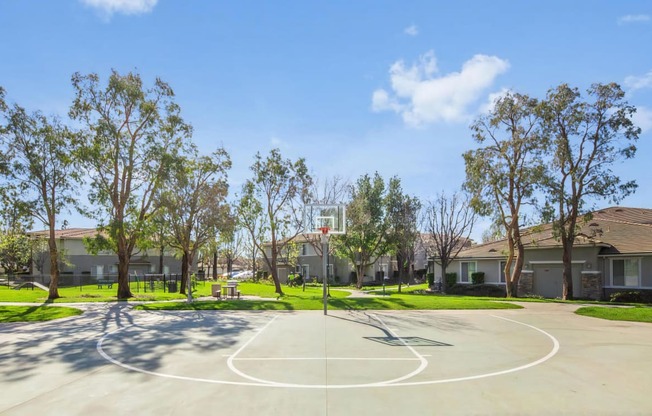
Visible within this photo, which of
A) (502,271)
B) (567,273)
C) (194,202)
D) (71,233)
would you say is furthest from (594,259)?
(71,233)

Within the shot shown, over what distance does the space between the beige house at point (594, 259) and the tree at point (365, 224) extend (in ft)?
28.3

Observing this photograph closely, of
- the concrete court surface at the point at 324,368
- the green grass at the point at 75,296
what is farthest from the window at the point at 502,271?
the green grass at the point at 75,296

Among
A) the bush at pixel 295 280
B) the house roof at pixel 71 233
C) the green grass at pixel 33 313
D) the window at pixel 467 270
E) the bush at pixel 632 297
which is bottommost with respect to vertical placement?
the bush at pixel 295 280

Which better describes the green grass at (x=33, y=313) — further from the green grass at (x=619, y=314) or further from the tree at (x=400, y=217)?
the tree at (x=400, y=217)

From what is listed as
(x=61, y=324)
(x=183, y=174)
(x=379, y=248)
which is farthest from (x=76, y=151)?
(x=379, y=248)

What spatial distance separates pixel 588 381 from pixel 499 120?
25.2 m

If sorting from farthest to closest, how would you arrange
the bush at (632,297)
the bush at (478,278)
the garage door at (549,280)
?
the bush at (478,278) → the garage door at (549,280) → the bush at (632,297)

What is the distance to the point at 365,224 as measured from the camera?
4069cm

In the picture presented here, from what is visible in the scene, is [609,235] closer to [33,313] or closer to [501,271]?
[501,271]

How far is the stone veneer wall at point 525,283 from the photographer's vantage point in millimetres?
34000

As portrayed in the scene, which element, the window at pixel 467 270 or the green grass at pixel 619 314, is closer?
the green grass at pixel 619 314

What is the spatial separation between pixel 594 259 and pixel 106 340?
29.3 m

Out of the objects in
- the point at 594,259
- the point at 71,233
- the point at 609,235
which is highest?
the point at 71,233

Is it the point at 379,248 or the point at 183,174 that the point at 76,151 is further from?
the point at 379,248
